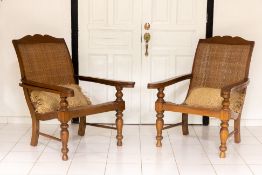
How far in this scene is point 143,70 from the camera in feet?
15.2

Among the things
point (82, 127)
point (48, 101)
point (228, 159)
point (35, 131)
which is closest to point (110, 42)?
point (82, 127)

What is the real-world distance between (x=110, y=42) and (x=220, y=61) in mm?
1205

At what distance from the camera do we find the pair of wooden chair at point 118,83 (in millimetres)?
3549

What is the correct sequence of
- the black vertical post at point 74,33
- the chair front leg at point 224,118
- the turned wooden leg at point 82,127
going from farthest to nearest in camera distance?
the black vertical post at point 74,33, the turned wooden leg at point 82,127, the chair front leg at point 224,118

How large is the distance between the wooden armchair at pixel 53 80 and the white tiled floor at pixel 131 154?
15 centimetres

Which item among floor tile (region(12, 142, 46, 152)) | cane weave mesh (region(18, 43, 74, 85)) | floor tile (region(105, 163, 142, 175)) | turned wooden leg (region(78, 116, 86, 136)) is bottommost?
floor tile (region(105, 163, 142, 175))

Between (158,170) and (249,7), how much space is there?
2.21 m

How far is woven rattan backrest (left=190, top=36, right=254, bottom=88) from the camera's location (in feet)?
13.3

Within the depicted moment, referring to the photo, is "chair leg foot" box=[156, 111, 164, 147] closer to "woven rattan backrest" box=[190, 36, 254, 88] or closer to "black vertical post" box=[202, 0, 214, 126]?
"woven rattan backrest" box=[190, 36, 254, 88]

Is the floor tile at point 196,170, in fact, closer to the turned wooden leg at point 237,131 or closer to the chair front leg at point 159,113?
the chair front leg at point 159,113

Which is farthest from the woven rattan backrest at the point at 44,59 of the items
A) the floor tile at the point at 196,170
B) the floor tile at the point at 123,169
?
the floor tile at the point at 196,170

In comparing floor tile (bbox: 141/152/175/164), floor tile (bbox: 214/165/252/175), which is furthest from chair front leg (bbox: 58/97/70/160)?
floor tile (bbox: 214/165/252/175)

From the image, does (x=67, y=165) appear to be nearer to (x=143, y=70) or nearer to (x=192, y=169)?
(x=192, y=169)

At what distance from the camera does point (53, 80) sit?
4.08 metres
